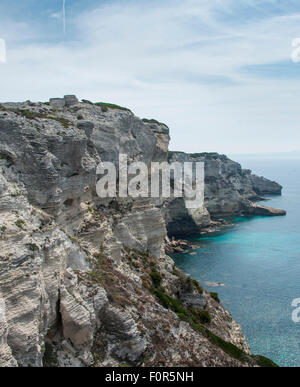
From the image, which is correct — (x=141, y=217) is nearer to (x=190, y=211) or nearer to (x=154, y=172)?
(x=154, y=172)

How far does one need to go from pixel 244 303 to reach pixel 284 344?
1084cm

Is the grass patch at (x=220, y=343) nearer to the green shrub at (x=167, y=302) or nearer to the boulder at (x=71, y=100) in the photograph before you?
the green shrub at (x=167, y=302)

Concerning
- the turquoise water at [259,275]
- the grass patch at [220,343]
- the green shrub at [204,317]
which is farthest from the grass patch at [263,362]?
the turquoise water at [259,275]

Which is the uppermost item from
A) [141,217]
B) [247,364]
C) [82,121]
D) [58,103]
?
[58,103]

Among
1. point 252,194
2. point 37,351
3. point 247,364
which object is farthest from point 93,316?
point 252,194

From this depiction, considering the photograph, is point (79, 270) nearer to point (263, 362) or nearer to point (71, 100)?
point (263, 362)

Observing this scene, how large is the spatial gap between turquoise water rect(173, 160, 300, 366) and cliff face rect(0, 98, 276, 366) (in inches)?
356

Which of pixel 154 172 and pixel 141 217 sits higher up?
pixel 154 172

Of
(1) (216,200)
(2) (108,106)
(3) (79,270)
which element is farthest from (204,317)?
(1) (216,200)

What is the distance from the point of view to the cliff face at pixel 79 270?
16.5m

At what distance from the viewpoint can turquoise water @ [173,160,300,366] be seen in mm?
43281

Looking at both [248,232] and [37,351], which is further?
[248,232]

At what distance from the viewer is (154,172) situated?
168 ft
